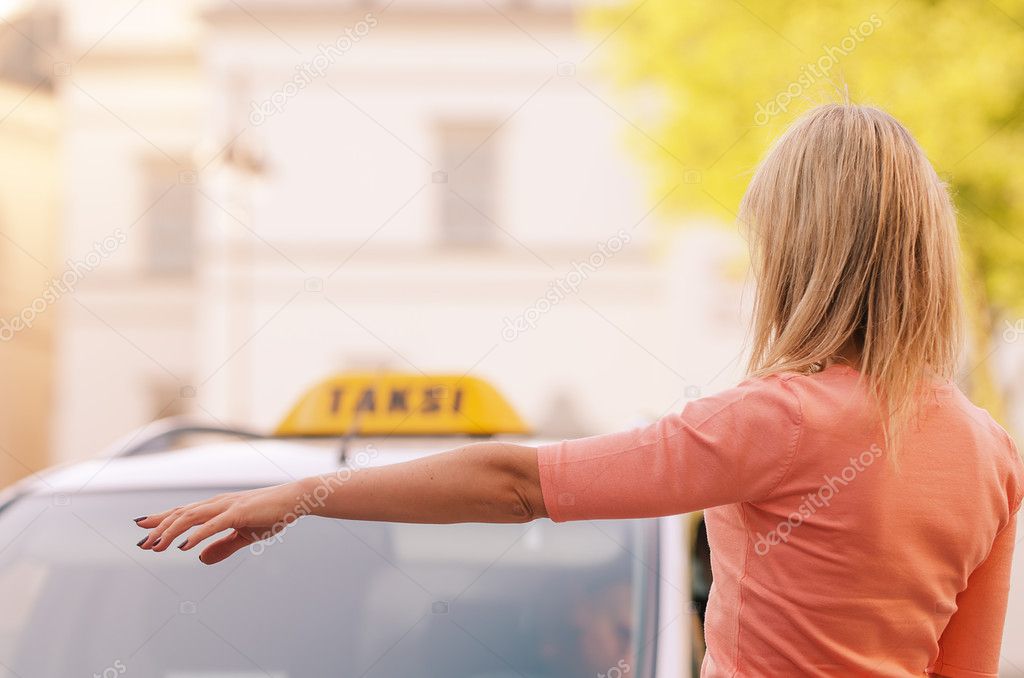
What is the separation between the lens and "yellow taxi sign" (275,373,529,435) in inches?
121

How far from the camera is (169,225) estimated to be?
18656 millimetres

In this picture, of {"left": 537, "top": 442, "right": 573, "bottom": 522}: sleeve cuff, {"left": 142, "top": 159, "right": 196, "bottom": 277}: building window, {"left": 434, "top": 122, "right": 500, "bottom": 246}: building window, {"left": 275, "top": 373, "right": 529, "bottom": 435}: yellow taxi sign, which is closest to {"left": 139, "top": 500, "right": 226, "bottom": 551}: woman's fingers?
{"left": 537, "top": 442, "right": 573, "bottom": 522}: sleeve cuff

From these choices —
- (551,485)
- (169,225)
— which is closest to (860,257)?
(551,485)

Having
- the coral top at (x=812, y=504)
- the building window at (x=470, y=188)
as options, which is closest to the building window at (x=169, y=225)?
the building window at (x=470, y=188)

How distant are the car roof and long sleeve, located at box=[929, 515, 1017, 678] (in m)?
1.31

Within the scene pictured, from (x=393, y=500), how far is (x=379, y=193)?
55.3ft

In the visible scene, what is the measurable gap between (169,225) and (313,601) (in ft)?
55.8

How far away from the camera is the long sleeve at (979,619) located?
1.37 metres

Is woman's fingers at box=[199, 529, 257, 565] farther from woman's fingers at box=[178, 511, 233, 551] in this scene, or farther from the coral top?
the coral top

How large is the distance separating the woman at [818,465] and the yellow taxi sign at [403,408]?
1.75 metres

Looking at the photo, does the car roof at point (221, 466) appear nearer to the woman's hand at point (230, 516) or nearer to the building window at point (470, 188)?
the woman's hand at point (230, 516)

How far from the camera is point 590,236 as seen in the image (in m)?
17.9

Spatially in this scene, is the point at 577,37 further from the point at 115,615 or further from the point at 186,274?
the point at 115,615

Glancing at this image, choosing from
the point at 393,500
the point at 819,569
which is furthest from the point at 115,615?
the point at 819,569
